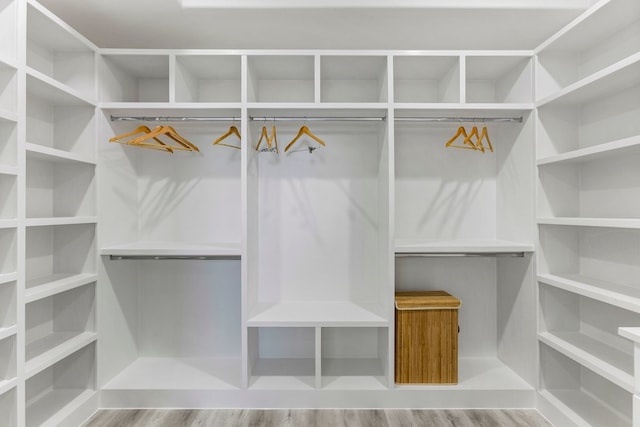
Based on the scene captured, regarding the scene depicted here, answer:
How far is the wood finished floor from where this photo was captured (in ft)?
6.47

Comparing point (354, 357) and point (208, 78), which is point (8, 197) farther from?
point (354, 357)

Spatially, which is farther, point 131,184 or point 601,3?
point 131,184

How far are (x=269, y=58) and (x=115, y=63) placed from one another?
0.98 meters

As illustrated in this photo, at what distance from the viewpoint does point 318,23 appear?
81.5 inches

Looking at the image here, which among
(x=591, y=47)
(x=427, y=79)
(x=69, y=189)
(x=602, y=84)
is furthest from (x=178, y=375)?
(x=591, y=47)

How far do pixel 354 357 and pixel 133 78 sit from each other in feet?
8.12

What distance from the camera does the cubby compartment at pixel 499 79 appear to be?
7.14 feet

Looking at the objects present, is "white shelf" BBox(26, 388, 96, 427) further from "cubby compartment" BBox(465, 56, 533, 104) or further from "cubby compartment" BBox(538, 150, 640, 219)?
"cubby compartment" BBox(465, 56, 533, 104)

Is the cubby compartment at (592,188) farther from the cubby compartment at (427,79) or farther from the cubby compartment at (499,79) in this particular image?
the cubby compartment at (427,79)

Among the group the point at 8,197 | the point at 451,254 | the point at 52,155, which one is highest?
the point at 52,155

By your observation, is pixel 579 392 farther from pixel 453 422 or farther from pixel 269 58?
pixel 269 58

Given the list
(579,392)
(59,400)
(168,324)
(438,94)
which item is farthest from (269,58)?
(579,392)

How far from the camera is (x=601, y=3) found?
1.64 m

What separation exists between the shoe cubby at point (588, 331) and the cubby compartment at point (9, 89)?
275cm
